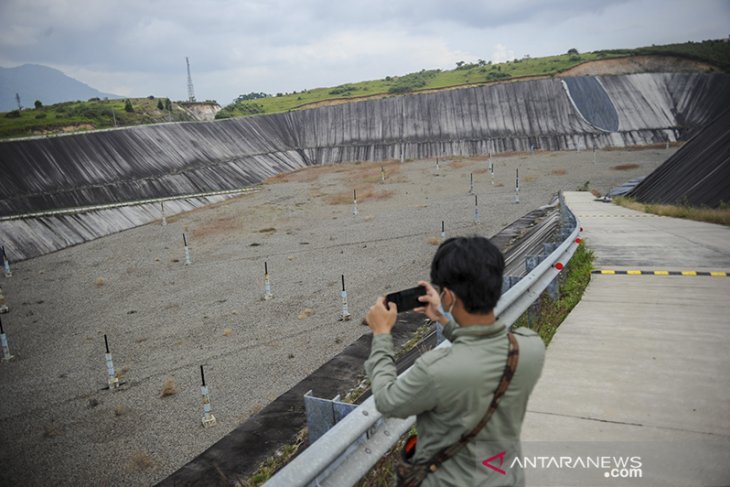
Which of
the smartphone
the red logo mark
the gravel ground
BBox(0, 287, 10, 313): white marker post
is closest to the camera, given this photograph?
the red logo mark

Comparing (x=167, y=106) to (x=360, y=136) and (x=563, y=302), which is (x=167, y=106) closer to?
(x=360, y=136)

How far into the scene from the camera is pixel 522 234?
20469 mm

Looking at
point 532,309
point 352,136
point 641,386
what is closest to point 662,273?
point 532,309

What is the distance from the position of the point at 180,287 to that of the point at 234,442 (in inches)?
594

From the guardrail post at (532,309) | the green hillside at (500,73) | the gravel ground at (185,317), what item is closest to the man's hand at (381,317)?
the guardrail post at (532,309)

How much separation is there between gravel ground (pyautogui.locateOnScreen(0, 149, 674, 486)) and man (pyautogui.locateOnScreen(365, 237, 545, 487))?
8.59m

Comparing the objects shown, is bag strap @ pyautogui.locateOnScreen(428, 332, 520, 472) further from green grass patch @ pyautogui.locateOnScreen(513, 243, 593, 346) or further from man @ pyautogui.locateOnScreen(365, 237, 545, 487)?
green grass patch @ pyautogui.locateOnScreen(513, 243, 593, 346)

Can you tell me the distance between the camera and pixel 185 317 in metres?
17.6

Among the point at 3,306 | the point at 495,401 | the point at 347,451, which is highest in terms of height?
the point at 495,401

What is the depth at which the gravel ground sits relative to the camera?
10.7 meters

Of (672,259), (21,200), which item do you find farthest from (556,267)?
(21,200)

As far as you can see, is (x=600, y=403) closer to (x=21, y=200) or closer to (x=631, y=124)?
(x=21, y=200)

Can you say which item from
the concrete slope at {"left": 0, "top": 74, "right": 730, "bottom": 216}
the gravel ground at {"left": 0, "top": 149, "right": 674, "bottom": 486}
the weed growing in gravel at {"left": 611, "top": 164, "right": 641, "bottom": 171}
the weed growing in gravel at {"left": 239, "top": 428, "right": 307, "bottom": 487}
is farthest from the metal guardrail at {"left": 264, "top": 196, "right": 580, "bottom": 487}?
the weed growing in gravel at {"left": 611, "top": 164, "right": 641, "bottom": 171}

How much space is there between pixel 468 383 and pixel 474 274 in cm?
51
